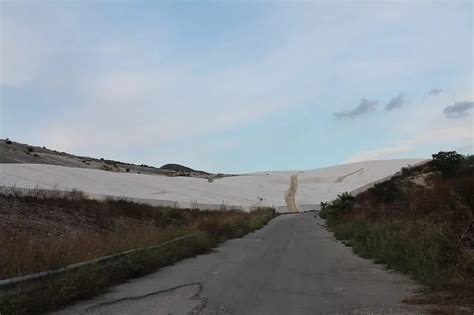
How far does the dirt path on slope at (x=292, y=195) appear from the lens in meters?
80.5

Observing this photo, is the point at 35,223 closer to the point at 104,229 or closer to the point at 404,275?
the point at 104,229

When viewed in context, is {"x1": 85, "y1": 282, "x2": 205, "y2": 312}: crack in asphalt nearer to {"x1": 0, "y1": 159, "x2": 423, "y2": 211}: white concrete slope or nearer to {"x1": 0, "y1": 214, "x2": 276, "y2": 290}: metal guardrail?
{"x1": 0, "y1": 214, "x2": 276, "y2": 290}: metal guardrail

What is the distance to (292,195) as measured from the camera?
88.9m

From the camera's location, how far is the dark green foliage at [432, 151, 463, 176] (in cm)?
5043

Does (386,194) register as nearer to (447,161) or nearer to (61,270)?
(447,161)

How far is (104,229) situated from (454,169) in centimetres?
3646

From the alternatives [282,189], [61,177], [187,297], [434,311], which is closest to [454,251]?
[434,311]

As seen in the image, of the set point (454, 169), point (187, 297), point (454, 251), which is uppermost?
point (454, 169)

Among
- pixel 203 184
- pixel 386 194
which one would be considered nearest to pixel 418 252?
pixel 386 194

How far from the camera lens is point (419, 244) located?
452 inches

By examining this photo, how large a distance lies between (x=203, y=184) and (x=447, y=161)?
3671cm

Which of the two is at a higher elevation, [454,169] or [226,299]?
[454,169]

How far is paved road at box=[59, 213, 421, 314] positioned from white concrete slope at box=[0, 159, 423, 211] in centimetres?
2620

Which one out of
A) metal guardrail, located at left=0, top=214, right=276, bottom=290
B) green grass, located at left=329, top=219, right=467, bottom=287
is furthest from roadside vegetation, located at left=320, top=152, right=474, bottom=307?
metal guardrail, located at left=0, top=214, right=276, bottom=290
